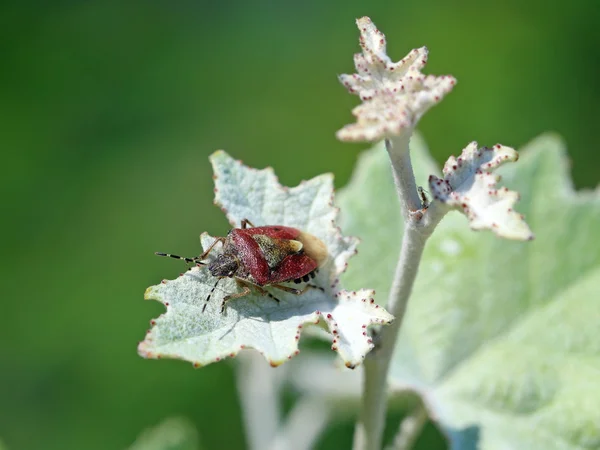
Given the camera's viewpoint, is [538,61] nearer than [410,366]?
No

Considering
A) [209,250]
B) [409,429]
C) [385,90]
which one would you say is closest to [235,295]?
[209,250]

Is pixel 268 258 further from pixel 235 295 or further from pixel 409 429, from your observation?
pixel 409 429

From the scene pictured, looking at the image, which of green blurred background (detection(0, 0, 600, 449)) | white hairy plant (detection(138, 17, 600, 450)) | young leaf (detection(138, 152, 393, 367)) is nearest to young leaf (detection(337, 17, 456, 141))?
white hairy plant (detection(138, 17, 600, 450))

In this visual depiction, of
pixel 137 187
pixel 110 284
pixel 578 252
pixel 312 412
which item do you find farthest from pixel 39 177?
pixel 578 252

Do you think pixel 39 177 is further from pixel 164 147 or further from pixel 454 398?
pixel 454 398

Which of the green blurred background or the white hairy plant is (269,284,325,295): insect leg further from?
the green blurred background

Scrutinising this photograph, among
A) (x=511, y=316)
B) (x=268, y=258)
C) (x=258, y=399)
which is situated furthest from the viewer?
(x=258, y=399)
